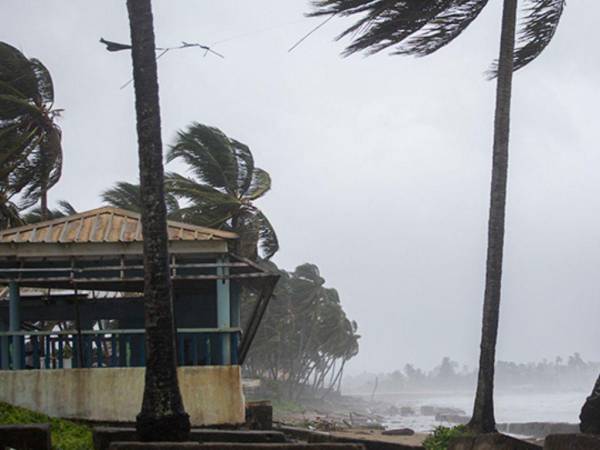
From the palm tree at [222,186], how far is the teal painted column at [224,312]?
569 inches

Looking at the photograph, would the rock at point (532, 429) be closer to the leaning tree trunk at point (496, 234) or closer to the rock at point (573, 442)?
the leaning tree trunk at point (496, 234)

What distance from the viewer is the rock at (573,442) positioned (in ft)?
35.0

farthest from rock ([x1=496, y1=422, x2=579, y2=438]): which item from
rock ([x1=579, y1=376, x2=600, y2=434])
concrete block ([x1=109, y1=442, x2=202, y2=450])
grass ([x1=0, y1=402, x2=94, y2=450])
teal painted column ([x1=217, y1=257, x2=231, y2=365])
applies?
concrete block ([x1=109, y1=442, x2=202, y2=450])

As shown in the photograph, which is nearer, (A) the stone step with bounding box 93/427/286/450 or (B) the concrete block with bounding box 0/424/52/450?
(B) the concrete block with bounding box 0/424/52/450

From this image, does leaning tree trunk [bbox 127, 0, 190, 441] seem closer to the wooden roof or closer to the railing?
the railing

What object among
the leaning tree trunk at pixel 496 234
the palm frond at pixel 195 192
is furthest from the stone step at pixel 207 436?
the palm frond at pixel 195 192

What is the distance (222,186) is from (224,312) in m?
17.3

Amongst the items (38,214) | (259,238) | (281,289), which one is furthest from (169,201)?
(281,289)

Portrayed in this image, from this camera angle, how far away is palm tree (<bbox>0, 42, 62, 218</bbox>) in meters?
26.5

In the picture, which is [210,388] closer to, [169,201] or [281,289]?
[169,201]

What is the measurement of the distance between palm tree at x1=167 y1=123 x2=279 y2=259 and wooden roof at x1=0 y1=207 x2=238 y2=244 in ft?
44.9

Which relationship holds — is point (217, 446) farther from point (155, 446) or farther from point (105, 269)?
point (105, 269)

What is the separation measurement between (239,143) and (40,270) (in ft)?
60.9

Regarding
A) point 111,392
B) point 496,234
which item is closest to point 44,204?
point 111,392
